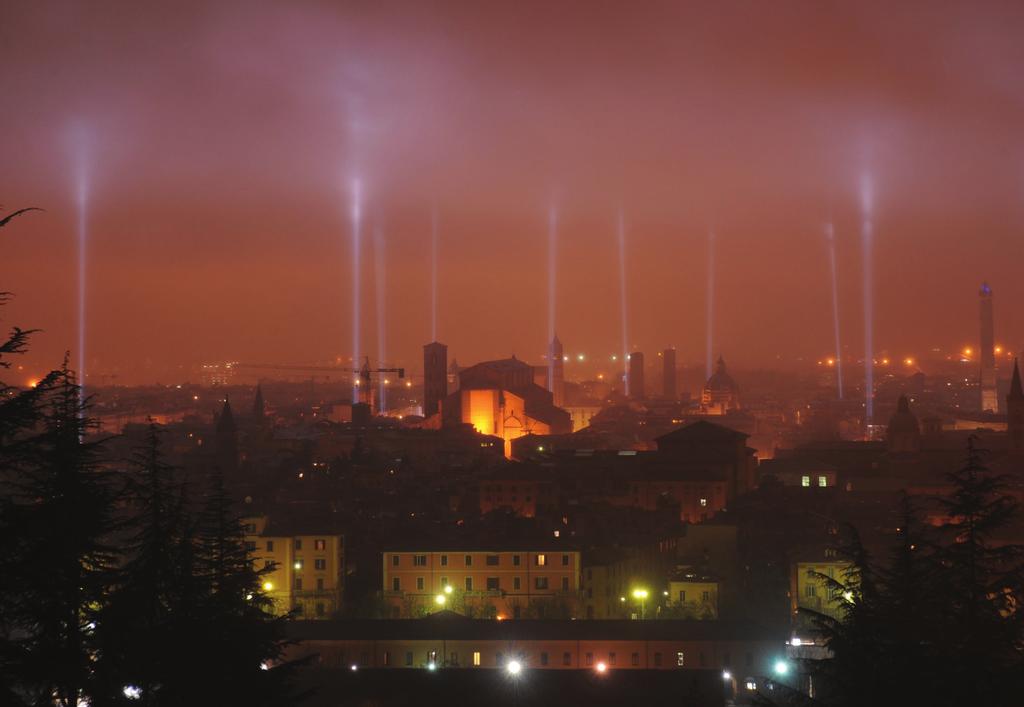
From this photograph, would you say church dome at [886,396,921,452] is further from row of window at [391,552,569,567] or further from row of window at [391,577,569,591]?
row of window at [391,577,569,591]

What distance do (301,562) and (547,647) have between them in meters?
10.6

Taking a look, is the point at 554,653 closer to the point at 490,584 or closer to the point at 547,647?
the point at 547,647

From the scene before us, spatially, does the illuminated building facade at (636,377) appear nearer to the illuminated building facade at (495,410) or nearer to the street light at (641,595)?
the illuminated building facade at (495,410)

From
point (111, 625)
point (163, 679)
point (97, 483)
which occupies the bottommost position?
point (163, 679)

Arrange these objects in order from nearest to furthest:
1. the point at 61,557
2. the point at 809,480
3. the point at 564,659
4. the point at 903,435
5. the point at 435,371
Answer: the point at 61,557
the point at 564,659
the point at 809,480
the point at 903,435
the point at 435,371

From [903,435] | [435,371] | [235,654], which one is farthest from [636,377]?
[235,654]

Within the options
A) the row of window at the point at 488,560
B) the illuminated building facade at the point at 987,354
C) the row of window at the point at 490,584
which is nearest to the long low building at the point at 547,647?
the row of window at the point at 490,584

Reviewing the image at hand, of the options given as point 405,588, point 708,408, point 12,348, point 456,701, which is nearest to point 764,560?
point 405,588

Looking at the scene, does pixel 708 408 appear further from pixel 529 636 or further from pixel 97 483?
pixel 97 483

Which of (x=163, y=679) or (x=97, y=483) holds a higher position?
(x=97, y=483)

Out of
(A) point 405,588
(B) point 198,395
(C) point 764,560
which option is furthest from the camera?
(B) point 198,395

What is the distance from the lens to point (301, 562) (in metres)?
37.2

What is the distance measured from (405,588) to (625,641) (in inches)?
347

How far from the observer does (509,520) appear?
40.8m
